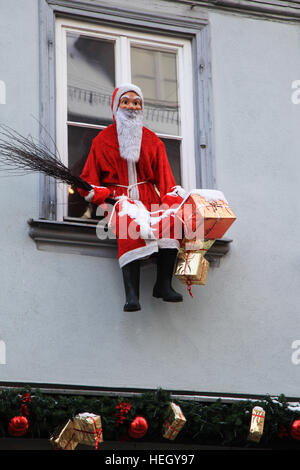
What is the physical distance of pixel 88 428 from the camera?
6473mm

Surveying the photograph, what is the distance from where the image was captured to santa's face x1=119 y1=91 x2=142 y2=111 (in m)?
7.62

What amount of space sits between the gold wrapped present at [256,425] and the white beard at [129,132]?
2.00 m

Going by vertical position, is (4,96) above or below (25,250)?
above

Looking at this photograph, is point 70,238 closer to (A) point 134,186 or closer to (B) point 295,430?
(A) point 134,186

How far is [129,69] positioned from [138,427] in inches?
116

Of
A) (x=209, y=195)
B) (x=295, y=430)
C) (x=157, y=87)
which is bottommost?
(x=295, y=430)

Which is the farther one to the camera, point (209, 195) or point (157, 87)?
point (157, 87)

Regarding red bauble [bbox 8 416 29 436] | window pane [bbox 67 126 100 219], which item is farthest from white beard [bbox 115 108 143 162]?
red bauble [bbox 8 416 29 436]

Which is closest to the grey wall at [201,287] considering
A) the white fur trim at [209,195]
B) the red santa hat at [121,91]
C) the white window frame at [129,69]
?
the white window frame at [129,69]

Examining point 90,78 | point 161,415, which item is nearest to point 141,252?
point 161,415

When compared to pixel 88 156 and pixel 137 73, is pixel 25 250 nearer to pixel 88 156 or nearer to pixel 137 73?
pixel 88 156

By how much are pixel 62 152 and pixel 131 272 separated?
1185mm
